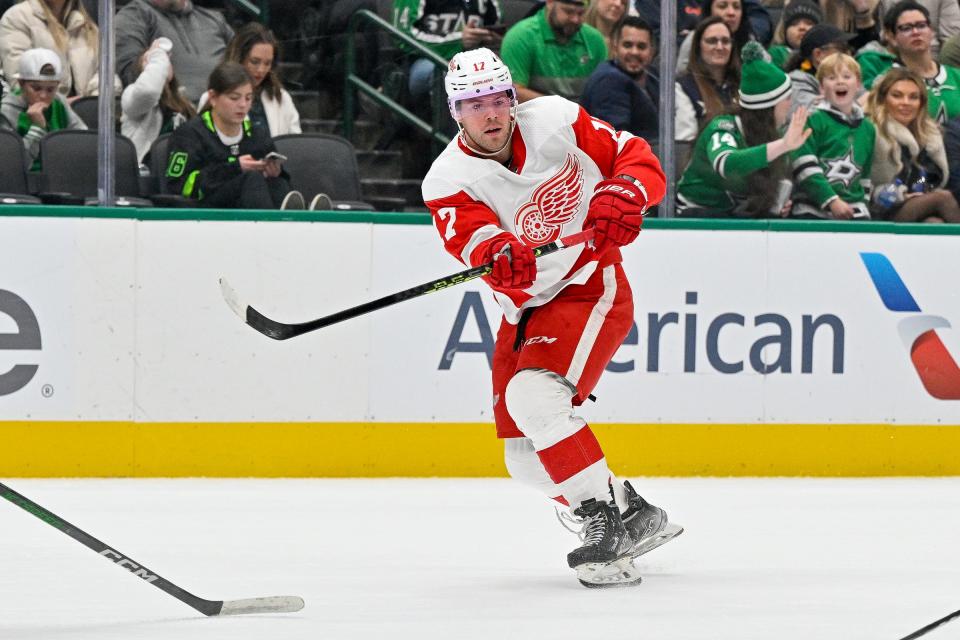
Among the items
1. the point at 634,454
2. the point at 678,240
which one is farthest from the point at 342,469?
the point at 678,240

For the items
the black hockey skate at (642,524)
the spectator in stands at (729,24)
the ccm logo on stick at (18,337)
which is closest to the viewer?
the black hockey skate at (642,524)

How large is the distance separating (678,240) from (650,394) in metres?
0.56

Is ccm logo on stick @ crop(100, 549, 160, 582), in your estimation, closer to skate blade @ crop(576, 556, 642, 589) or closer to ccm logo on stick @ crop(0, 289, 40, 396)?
skate blade @ crop(576, 556, 642, 589)

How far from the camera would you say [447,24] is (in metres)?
5.41

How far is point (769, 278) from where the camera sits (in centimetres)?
548

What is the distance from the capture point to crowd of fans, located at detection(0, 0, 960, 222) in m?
5.15

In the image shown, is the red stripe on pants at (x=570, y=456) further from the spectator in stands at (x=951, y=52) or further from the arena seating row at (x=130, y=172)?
the spectator in stands at (x=951, y=52)

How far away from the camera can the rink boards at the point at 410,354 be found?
17.1 feet

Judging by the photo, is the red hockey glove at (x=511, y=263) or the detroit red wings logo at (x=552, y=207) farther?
A: the detroit red wings logo at (x=552, y=207)

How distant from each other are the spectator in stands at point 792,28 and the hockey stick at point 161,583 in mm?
3139

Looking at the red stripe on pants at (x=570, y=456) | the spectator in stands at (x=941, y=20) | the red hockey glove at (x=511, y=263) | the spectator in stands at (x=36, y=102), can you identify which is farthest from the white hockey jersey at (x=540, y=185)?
the spectator in stands at (x=941, y=20)

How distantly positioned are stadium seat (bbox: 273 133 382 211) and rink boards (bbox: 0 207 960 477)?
0.09 meters

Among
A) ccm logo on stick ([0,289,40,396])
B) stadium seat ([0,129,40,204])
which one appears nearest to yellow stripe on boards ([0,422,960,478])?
ccm logo on stick ([0,289,40,396])

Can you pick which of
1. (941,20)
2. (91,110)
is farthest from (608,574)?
(941,20)
